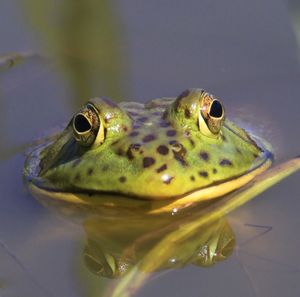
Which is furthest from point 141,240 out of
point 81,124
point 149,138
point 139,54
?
point 139,54

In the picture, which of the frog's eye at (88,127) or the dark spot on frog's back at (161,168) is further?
the frog's eye at (88,127)

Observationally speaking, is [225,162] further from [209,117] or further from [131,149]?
[131,149]

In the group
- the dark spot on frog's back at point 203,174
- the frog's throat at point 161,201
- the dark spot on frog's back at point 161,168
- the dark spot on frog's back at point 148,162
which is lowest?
the frog's throat at point 161,201

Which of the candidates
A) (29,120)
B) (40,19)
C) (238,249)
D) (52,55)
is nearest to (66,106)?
(29,120)

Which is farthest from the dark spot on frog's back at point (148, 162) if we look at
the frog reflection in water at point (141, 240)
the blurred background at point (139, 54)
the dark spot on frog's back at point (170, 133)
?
the blurred background at point (139, 54)

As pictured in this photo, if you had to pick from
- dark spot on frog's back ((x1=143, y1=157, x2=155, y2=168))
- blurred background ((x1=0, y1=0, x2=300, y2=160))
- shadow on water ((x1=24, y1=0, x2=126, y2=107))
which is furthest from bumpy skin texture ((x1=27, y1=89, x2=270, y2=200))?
shadow on water ((x1=24, y1=0, x2=126, y2=107))

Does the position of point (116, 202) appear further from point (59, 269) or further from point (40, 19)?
point (40, 19)

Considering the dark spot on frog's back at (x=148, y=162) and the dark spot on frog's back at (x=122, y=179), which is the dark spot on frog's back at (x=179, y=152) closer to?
the dark spot on frog's back at (x=148, y=162)
